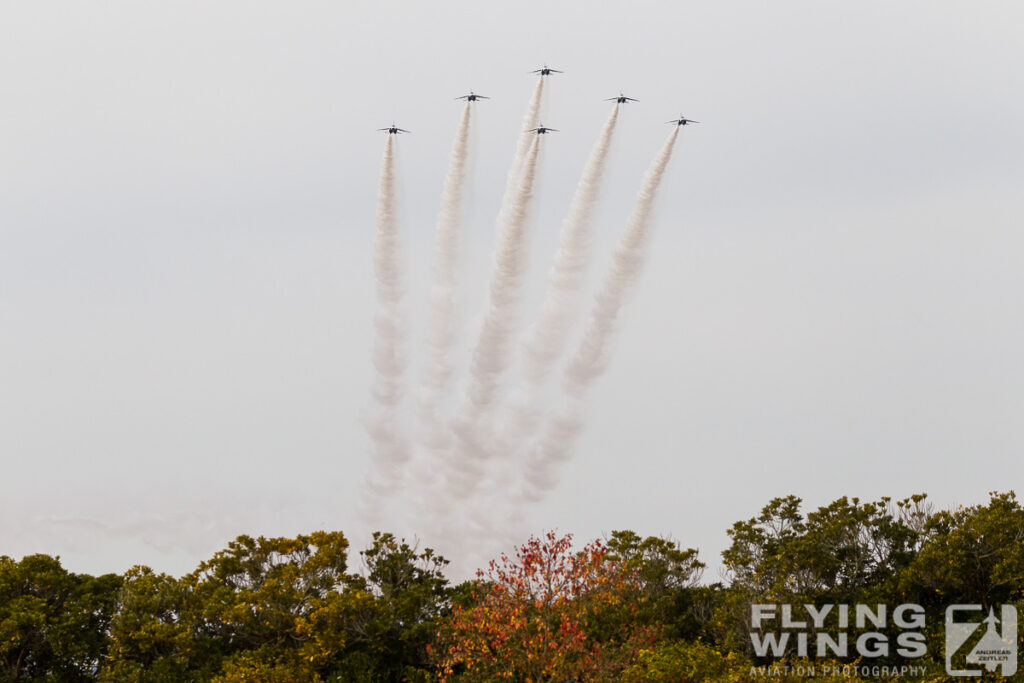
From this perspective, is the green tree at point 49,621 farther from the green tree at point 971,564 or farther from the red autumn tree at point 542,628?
the green tree at point 971,564

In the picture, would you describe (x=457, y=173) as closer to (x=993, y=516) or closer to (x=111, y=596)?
(x=111, y=596)

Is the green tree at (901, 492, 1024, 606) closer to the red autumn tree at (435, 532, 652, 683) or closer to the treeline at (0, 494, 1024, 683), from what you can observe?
the treeline at (0, 494, 1024, 683)

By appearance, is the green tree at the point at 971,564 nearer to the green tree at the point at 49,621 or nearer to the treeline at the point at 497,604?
the treeline at the point at 497,604

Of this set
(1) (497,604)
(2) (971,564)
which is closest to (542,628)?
(1) (497,604)

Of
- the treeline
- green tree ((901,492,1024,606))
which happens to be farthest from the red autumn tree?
green tree ((901,492,1024,606))

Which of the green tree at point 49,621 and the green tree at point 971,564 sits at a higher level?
the green tree at point 971,564

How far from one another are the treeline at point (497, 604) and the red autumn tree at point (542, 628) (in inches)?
3.2

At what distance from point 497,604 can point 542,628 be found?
2.03m

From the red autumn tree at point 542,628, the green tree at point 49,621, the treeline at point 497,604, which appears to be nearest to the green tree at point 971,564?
the treeline at point 497,604

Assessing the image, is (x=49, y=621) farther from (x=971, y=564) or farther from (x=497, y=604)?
(x=971, y=564)

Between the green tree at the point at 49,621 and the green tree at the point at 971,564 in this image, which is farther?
the green tree at the point at 49,621

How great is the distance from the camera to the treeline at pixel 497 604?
1719 inches

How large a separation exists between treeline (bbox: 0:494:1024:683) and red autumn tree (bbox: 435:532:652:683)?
0.27 feet

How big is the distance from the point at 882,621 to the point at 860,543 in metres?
5.75
